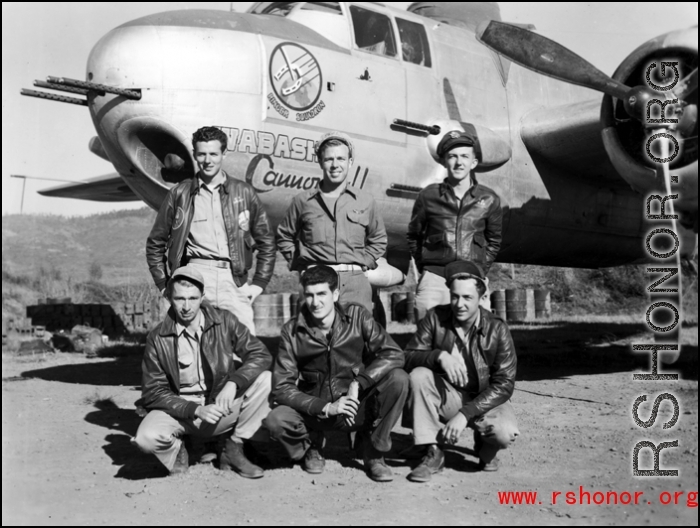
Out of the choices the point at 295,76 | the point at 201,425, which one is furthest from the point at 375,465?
the point at 295,76

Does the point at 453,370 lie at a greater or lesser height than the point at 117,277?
lesser

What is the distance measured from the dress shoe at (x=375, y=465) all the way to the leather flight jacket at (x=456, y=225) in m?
1.57

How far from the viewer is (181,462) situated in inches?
175

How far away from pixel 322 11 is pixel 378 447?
491 centimetres

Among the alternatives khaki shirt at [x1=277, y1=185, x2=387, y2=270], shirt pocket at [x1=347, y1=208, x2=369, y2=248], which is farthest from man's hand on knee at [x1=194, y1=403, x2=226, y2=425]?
shirt pocket at [x1=347, y1=208, x2=369, y2=248]

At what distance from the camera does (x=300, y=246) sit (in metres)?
5.34

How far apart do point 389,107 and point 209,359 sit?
3.83 m

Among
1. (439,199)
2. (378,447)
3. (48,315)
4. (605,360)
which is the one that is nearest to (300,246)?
(439,199)

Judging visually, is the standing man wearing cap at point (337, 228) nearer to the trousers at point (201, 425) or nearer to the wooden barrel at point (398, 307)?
the trousers at point (201, 425)

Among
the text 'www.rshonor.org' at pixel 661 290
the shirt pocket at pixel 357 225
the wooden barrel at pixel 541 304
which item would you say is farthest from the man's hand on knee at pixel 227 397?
the wooden barrel at pixel 541 304

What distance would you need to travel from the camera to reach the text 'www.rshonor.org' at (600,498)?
358 centimetres

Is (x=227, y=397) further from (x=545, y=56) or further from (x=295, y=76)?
(x=545, y=56)

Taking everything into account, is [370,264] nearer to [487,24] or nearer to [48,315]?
[487,24]

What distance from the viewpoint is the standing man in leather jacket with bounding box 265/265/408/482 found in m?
4.35
